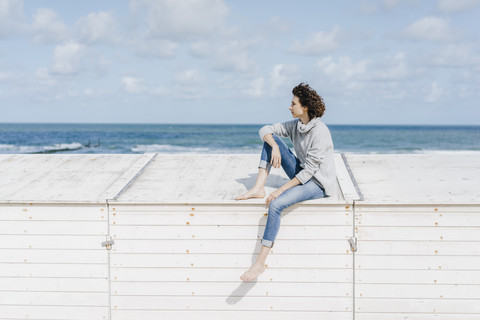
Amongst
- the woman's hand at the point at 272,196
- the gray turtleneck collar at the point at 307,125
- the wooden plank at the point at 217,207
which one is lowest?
the wooden plank at the point at 217,207
